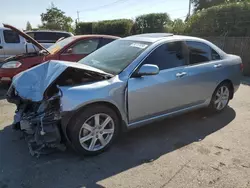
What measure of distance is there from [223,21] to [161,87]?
31.6ft

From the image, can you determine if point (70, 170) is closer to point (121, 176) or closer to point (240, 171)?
point (121, 176)

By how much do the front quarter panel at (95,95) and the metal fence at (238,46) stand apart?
26.9ft

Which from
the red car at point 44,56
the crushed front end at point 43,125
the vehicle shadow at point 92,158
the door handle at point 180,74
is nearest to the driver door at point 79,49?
the red car at point 44,56

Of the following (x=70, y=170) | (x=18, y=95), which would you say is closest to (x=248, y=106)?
(x=70, y=170)

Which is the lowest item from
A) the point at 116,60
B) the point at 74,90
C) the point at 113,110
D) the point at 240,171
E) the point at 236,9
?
the point at 240,171

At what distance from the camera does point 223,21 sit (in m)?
11.9

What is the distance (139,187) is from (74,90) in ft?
4.59

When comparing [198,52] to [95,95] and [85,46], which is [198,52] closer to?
[95,95]

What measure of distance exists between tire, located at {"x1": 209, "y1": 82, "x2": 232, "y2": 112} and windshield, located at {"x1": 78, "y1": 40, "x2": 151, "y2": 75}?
6.18 feet

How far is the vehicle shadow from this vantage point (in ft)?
9.61

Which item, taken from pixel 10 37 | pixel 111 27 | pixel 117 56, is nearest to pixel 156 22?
pixel 111 27

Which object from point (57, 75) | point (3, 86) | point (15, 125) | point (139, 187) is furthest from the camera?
point (3, 86)

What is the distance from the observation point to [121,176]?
3006 mm

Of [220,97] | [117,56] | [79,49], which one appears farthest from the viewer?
[79,49]
